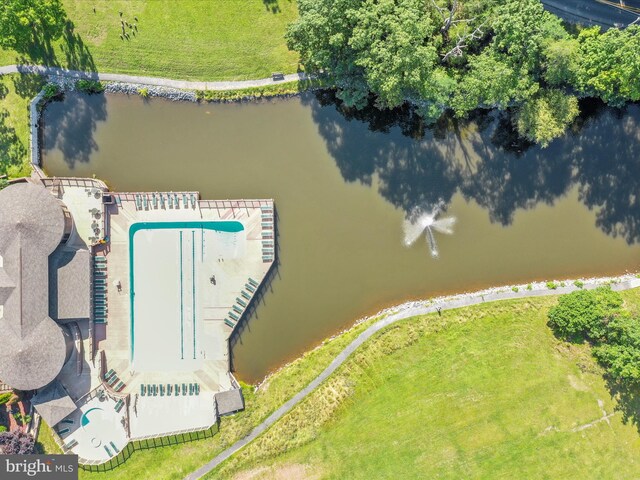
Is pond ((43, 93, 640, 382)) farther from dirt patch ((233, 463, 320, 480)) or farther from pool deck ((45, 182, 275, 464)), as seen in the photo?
dirt patch ((233, 463, 320, 480))

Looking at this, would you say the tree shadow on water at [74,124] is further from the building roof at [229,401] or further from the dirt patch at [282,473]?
the dirt patch at [282,473]

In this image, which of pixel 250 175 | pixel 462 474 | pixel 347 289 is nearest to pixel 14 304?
pixel 250 175

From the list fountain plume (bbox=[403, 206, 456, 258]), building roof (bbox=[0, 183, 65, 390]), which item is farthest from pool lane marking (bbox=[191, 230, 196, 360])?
fountain plume (bbox=[403, 206, 456, 258])

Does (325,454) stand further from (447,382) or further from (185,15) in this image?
(185,15)

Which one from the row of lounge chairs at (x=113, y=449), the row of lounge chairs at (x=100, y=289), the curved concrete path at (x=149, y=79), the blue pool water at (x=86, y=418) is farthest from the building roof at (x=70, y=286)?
the curved concrete path at (x=149, y=79)

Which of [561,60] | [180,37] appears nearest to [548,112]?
[561,60]

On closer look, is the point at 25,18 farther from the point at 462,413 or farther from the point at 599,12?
the point at 462,413

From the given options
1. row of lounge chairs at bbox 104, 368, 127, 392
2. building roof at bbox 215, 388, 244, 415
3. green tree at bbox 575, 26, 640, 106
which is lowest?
building roof at bbox 215, 388, 244, 415
